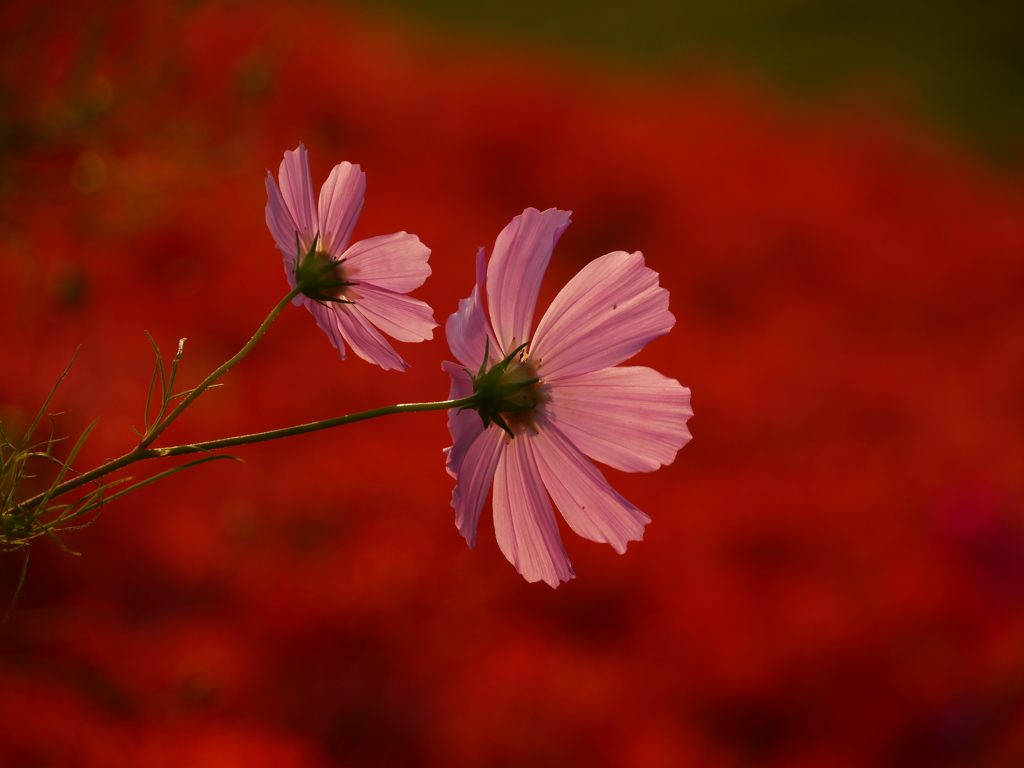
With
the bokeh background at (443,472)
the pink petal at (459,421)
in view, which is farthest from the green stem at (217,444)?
the bokeh background at (443,472)

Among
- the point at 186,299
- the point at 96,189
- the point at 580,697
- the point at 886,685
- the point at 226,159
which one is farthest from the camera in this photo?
the point at 186,299

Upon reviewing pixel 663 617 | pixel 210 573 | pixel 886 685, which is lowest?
pixel 886 685

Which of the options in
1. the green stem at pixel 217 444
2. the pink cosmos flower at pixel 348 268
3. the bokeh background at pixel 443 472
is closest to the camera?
the green stem at pixel 217 444

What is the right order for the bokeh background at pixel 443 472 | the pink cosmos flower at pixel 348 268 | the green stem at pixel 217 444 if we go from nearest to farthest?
the green stem at pixel 217 444
the pink cosmos flower at pixel 348 268
the bokeh background at pixel 443 472

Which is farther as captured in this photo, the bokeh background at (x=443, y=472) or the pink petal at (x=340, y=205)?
the bokeh background at (x=443, y=472)

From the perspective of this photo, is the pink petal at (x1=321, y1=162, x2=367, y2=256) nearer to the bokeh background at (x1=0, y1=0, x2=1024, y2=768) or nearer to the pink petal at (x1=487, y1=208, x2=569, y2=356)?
the pink petal at (x1=487, y1=208, x2=569, y2=356)

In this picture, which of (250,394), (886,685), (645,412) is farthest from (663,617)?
(645,412)

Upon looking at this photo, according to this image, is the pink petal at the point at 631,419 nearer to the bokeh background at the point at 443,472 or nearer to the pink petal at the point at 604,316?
the pink petal at the point at 604,316

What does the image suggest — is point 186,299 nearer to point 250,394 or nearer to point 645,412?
point 250,394
